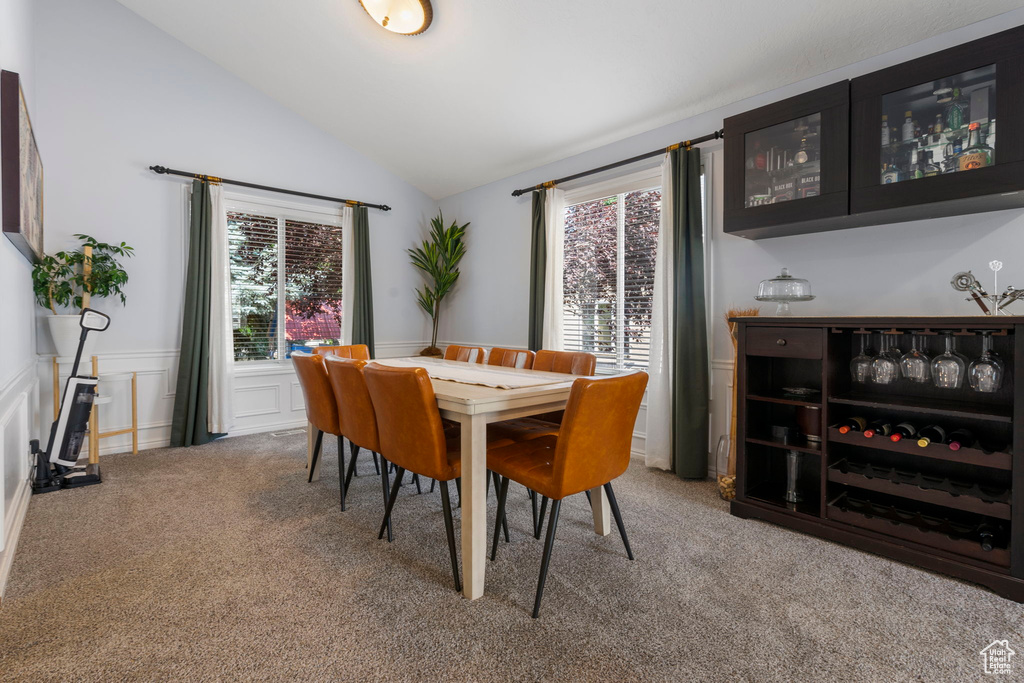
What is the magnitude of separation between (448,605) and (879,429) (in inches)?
85.5

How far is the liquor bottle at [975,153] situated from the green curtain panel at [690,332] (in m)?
1.42

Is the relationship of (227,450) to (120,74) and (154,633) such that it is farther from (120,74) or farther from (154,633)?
(120,74)

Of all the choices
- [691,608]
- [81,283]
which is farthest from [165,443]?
[691,608]

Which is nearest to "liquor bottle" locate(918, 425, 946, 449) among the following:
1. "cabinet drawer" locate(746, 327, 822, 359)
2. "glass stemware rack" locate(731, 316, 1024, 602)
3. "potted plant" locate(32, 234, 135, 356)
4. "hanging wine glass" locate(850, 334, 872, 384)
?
"glass stemware rack" locate(731, 316, 1024, 602)

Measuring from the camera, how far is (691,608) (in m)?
1.83

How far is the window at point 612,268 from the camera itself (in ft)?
12.7

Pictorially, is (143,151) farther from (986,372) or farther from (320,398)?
(986,372)

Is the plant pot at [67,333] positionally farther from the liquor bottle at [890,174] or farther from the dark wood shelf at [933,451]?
the liquor bottle at [890,174]

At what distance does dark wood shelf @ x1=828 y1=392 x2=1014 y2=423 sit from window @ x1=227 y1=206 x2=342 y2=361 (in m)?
4.66

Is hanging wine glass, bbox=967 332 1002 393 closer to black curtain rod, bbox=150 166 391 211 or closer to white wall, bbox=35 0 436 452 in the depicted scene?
white wall, bbox=35 0 436 452

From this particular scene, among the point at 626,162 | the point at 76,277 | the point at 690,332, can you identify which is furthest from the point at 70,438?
the point at 626,162

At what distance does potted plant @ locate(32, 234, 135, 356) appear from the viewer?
3457mm

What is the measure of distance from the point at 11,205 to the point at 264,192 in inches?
106

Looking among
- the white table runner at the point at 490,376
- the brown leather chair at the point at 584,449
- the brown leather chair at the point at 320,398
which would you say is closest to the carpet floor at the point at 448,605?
the brown leather chair at the point at 584,449
